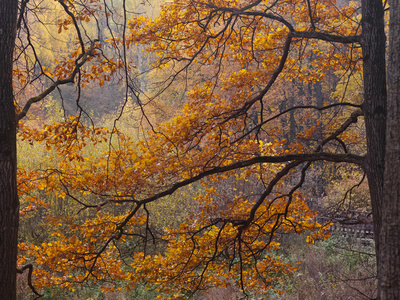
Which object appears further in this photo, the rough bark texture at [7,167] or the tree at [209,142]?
the tree at [209,142]

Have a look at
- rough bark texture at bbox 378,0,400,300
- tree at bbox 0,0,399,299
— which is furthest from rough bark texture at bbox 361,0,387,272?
rough bark texture at bbox 378,0,400,300

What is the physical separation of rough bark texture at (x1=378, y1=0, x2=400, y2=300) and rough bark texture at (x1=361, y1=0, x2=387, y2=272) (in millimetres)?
1212

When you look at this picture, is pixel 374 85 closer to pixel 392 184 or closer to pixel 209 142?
pixel 392 184

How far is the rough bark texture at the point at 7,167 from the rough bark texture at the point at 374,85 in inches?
127

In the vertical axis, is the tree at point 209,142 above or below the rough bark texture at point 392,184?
above

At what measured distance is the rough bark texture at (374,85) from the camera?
3.60 m

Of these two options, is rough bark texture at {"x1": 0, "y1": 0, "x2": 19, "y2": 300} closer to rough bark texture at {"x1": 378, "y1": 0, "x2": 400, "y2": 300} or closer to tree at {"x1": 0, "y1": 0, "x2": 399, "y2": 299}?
tree at {"x1": 0, "y1": 0, "x2": 399, "y2": 299}

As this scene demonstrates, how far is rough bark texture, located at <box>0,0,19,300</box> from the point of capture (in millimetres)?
2682

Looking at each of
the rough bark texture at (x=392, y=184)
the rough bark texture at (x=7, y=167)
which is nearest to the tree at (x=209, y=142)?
the rough bark texture at (x=7, y=167)

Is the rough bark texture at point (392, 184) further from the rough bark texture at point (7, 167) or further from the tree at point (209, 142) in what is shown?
the rough bark texture at point (7, 167)

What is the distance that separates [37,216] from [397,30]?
11.6m

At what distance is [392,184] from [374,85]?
5.53 feet

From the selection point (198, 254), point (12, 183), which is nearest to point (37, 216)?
point (198, 254)

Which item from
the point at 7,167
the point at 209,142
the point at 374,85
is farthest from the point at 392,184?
the point at 209,142
